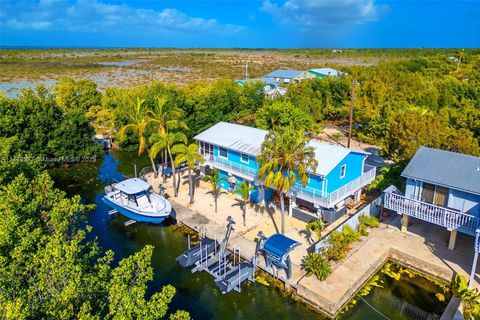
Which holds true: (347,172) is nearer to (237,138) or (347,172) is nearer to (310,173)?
(310,173)

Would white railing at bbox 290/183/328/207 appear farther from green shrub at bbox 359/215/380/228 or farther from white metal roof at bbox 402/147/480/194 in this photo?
white metal roof at bbox 402/147/480/194

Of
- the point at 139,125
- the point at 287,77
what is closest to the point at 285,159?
the point at 139,125

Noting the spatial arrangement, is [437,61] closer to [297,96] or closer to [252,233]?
[297,96]

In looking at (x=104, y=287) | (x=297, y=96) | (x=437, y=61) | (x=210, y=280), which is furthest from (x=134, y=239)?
(x=437, y=61)

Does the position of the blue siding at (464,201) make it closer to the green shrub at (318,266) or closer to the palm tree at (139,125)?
the green shrub at (318,266)

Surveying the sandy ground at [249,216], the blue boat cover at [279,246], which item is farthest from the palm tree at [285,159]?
the sandy ground at [249,216]

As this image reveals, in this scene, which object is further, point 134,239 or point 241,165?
point 241,165
